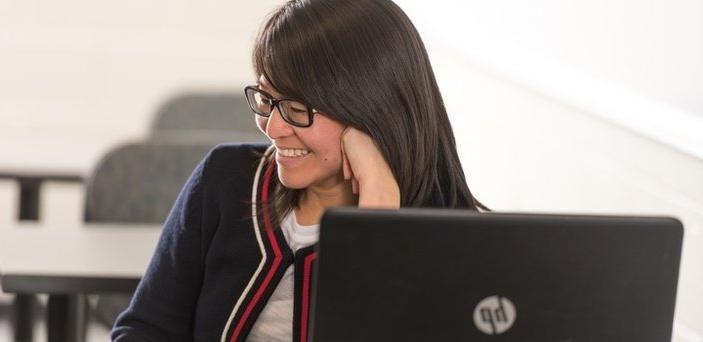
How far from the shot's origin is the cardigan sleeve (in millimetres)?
1756

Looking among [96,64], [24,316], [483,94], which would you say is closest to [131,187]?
[24,316]

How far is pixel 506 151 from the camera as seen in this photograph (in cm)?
328

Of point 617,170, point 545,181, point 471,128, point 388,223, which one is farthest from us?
point 471,128

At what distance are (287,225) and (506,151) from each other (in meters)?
1.58

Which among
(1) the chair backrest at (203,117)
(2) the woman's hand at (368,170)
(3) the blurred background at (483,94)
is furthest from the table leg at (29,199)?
(2) the woman's hand at (368,170)

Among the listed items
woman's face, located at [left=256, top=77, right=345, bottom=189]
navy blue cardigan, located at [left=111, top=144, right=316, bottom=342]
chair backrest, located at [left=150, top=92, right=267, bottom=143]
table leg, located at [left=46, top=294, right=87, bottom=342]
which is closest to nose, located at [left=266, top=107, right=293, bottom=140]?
woman's face, located at [left=256, top=77, right=345, bottom=189]

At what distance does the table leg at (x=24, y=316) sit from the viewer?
2.49 metres

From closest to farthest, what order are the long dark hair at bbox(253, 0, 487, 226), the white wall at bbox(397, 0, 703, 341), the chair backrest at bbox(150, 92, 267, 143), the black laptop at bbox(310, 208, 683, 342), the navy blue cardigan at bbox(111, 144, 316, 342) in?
the black laptop at bbox(310, 208, 683, 342)
the long dark hair at bbox(253, 0, 487, 226)
the navy blue cardigan at bbox(111, 144, 316, 342)
the white wall at bbox(397, 0, 703, 341)
the chair backrest at bbox(150, 92, 267, 143)

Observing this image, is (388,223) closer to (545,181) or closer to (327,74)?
(327,74)

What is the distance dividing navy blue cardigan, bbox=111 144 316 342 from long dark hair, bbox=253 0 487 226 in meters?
0.20

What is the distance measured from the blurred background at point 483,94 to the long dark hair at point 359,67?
55 centimetres

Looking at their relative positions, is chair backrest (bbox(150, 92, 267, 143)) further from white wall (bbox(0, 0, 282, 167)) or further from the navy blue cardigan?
the navy blue cardigan

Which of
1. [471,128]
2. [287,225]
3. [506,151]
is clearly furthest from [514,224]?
[471,128]

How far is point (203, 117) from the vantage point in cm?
404
